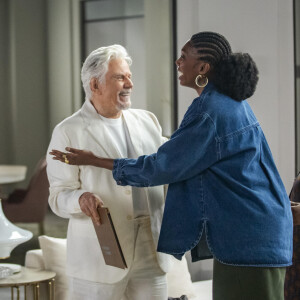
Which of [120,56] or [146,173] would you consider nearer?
[146,173]

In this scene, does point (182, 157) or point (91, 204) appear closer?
point (182, 157)

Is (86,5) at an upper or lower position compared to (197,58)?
upper

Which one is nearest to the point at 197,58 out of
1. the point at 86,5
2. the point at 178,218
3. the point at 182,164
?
the point at 182,164

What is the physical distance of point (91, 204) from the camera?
2361mm

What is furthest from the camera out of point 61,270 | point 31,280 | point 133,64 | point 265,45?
point 133,64

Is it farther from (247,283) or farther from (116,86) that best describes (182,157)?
(116,86)

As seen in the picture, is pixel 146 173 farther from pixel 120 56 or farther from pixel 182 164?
pixel 120 56

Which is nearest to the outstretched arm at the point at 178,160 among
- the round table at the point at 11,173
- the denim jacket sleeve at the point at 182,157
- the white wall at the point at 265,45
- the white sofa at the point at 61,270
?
the denim jacket sleeve at the point at 182,157

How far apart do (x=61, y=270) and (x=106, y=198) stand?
1378 millimetres

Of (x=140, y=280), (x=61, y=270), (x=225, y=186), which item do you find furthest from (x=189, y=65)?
(x=61, y=270)

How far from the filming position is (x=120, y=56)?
263 centimetres

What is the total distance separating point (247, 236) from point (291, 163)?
119 inches

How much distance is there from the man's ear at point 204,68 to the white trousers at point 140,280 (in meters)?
0.68

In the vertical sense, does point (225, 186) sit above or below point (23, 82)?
below
